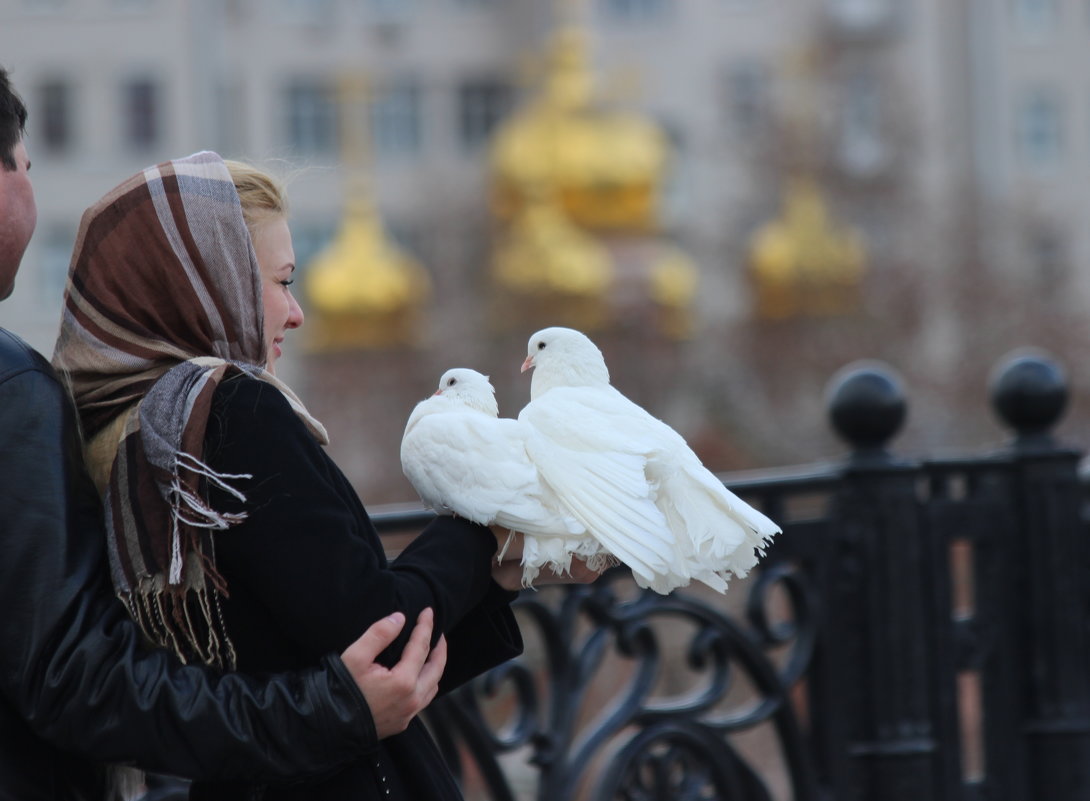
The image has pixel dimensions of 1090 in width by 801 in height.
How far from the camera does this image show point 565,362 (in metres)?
2.24

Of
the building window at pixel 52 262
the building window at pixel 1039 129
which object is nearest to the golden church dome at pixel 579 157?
the building window at pixel 52 262

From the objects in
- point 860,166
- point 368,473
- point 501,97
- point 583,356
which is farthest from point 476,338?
point 583,356

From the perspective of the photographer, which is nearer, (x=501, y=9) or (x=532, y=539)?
(x=532, y=539)

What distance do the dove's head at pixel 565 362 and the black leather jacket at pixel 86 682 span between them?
0.53m

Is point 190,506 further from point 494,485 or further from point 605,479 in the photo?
point 605,479

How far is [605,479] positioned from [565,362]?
0.23m

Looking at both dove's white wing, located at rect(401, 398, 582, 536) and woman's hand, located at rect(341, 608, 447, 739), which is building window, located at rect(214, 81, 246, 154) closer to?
dove's white wing, located at rect(401, 398, 582, 536)

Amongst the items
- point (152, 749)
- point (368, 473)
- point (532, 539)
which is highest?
point (532, 539)

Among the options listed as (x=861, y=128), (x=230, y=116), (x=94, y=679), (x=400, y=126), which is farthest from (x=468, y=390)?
(x=400, y=126)

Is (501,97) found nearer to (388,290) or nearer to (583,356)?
(388,290)

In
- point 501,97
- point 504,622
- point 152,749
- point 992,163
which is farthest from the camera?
point 501,97

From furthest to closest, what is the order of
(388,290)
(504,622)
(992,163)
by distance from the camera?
(992,163) → (388,290) → (504,622)

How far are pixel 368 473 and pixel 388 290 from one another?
880cm

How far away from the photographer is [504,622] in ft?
7.32
